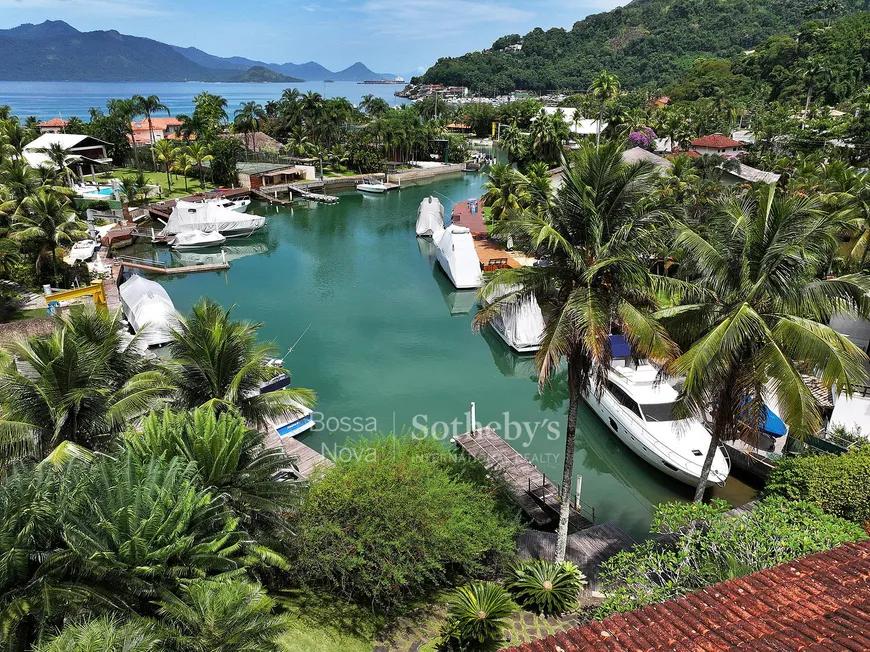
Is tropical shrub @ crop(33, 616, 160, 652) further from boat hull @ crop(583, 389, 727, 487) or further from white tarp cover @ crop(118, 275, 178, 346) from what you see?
white tarp cover @ crop(118, 275, 178, 346)

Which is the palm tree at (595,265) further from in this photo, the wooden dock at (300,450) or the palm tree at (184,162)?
the palm tree at (184,162)

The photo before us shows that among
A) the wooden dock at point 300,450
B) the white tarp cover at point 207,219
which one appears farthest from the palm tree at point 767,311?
the white tarp cover at point 207,219

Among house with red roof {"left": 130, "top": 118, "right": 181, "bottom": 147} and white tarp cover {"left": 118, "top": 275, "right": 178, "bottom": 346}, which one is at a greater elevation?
house with red roof {"left": 130, "top": 118, "right": 181, "bottom": 147}

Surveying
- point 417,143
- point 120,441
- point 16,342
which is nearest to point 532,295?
point 120,441

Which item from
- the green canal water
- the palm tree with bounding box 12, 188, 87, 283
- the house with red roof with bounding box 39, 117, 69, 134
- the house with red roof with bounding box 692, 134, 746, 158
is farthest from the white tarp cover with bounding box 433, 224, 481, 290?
the house with red roof with bounding box 39, 117, 69, 134

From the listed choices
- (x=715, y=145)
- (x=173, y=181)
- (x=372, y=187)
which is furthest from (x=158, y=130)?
(x=715, y=145)

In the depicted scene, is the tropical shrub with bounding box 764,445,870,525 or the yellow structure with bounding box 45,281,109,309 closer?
the tropical shrub with bounding box 764,445,870,525

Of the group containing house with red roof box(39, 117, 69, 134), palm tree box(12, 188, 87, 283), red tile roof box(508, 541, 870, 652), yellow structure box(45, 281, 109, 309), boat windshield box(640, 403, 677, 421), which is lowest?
boat windshield box(640, 403, 677, 421)
